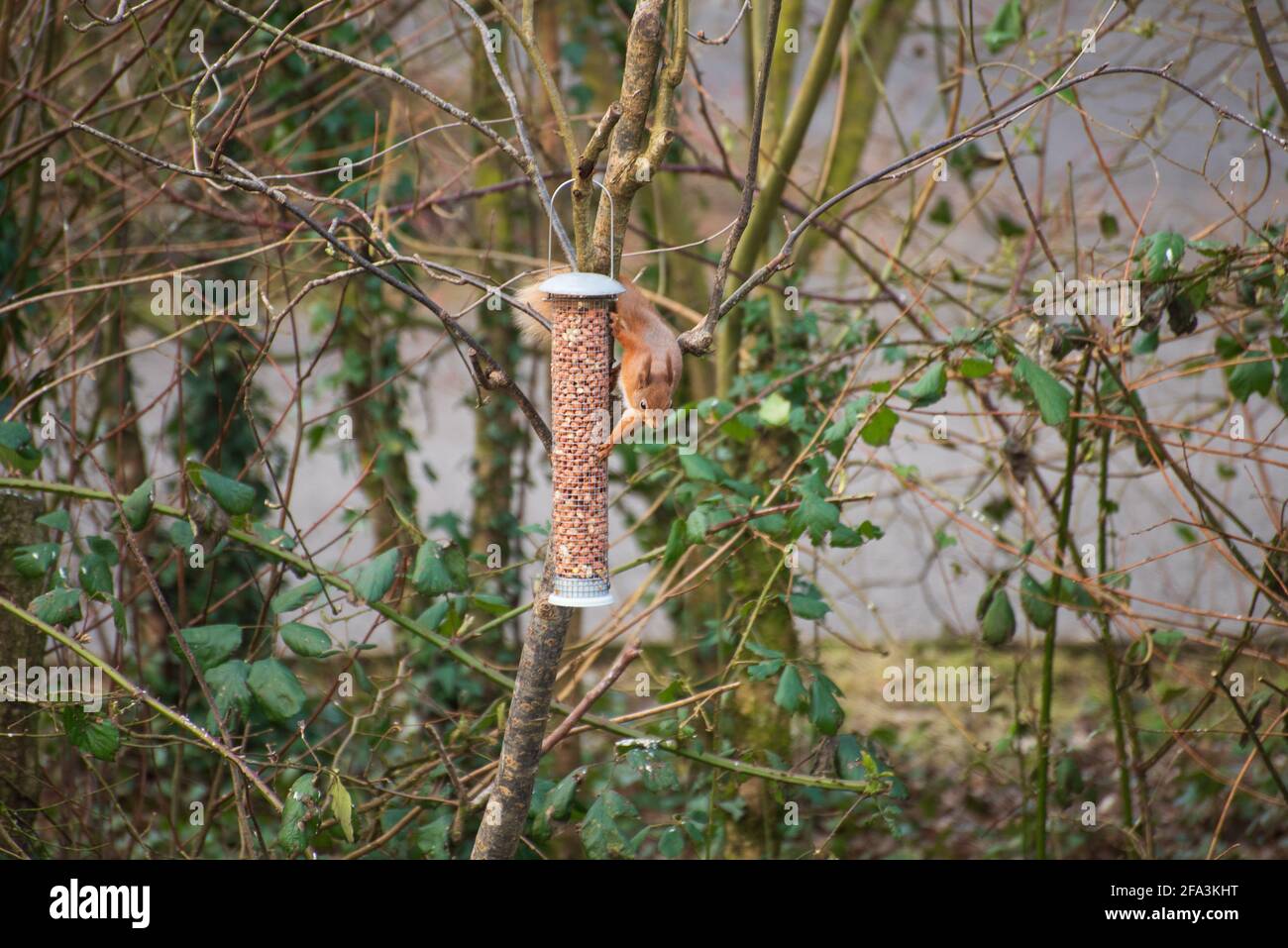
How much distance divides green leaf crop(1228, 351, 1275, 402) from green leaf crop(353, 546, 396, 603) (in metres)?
1.86

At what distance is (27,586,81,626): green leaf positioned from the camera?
2123 millimetres

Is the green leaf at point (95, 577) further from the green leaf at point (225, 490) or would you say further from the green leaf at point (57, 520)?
the green leaf at point (225, 490)

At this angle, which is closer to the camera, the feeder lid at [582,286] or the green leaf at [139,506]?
the feeder lid at [582,286]

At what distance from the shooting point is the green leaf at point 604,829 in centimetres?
219

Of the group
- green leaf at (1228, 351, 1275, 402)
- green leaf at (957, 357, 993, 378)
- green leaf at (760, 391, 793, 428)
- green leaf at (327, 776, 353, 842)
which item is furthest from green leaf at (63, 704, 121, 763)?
green leaf at (1228, 351, 1275, 402)

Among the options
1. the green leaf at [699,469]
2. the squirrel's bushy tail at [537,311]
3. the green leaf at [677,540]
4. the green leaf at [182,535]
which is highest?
the squirrel's bushy tail at [537,311]

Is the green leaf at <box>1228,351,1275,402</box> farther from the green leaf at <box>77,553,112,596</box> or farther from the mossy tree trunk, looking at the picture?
the mossy tree trunk

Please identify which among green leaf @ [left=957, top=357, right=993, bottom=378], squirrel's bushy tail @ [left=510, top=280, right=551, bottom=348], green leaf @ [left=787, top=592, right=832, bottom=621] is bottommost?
green leaf @ [left=787, top=592, right=832, bottom=621]

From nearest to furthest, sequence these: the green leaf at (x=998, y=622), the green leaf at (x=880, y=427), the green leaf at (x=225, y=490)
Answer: the green leaf at (x=225, y=490) < the green leaf at (x=880, y=427) < the green leaf at (x=998, y=622)

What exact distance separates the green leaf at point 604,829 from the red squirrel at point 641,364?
2.30ft

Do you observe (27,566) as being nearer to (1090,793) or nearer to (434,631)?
(434,631)

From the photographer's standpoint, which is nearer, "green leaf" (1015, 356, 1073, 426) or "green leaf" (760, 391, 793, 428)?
"green leaf" (1015, 356, 1073, 426)

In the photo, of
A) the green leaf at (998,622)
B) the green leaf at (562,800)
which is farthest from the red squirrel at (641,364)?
the green leaf at (998,622)

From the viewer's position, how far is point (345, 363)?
492cm
